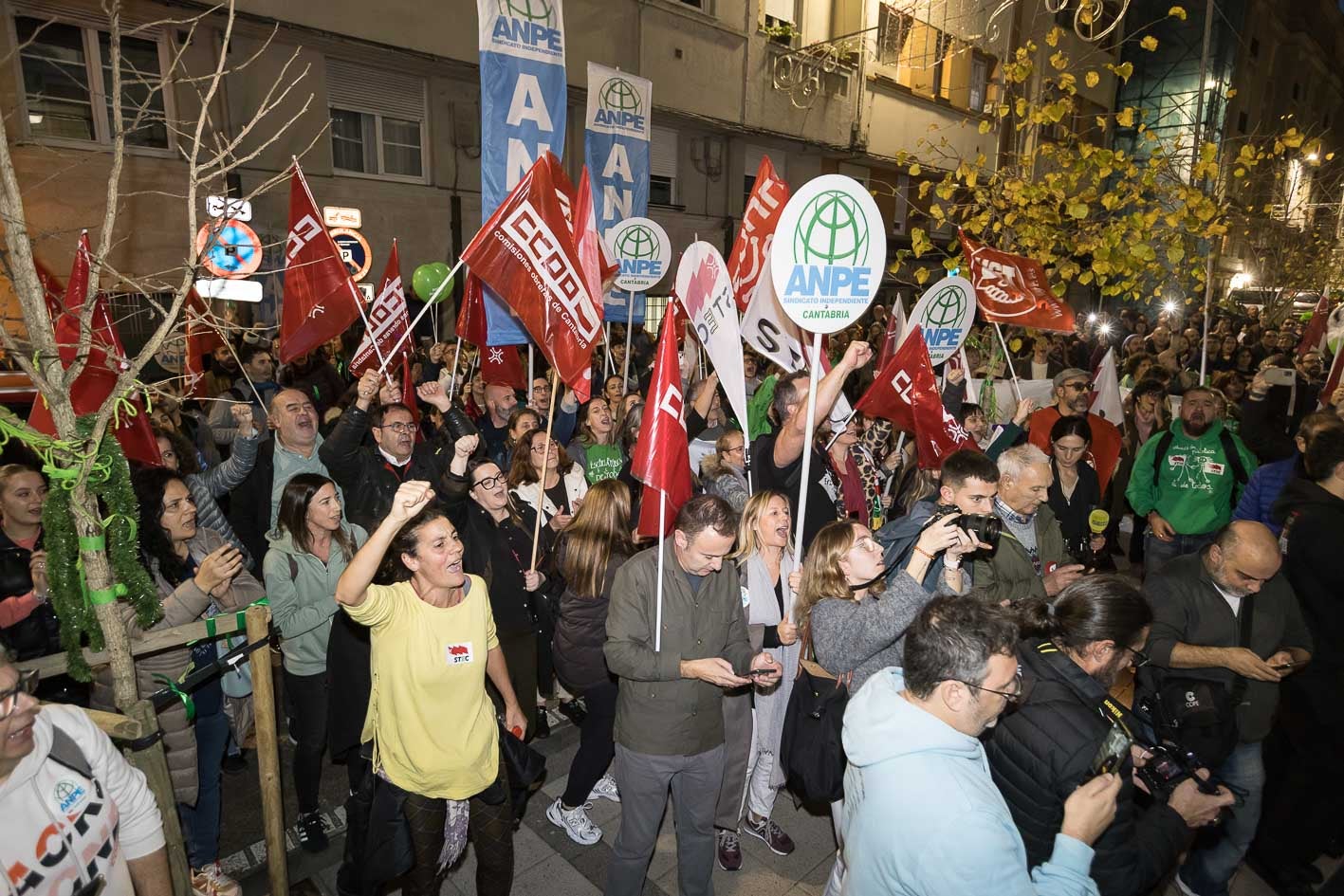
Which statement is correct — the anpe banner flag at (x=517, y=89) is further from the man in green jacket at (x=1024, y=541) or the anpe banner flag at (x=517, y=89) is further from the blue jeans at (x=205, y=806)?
the man in green jacket at (x=1024, y=541)

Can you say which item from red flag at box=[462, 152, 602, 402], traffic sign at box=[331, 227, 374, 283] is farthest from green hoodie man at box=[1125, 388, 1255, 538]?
traffic sign at box=[331, 227, 374, 283]

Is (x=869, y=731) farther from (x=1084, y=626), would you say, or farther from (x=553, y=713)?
(x=553, y=713)

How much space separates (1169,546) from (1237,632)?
3.14 m

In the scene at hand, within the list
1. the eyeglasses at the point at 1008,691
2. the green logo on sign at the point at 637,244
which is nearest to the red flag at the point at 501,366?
the green logo on sign at the point at 637,244

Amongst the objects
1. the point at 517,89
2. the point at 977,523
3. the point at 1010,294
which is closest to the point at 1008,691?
the point at 977,523

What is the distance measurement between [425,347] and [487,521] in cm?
856

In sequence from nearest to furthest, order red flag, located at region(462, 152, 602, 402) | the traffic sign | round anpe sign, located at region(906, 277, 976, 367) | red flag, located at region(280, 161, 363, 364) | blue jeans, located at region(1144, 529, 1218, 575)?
red flag, located at region(462, 152, 602, 402), red flag, located at region(280, 161, 363, 364), blue jeans, located at region(1144, 529, 1218, 575), round anpe sign, located at region(906, 277, 976, 367), the traffic sign

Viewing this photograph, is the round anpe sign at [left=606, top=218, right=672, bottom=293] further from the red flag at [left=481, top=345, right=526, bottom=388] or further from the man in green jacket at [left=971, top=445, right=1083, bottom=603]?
the man in green jacket at [left=971, top=445, right=1083, bottom=603]

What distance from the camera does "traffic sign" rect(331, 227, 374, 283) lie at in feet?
40.0

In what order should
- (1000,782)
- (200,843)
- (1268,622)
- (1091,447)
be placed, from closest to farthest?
(1000,782) → (1268,622) → (200,843) → (1091,447)

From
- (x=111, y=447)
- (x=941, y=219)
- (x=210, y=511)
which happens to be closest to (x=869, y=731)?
(x=111, y=447)

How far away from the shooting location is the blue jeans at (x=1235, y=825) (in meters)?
3.72

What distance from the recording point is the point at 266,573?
3959 mm

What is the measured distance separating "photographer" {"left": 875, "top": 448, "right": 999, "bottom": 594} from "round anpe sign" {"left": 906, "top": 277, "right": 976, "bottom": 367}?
3116mm
